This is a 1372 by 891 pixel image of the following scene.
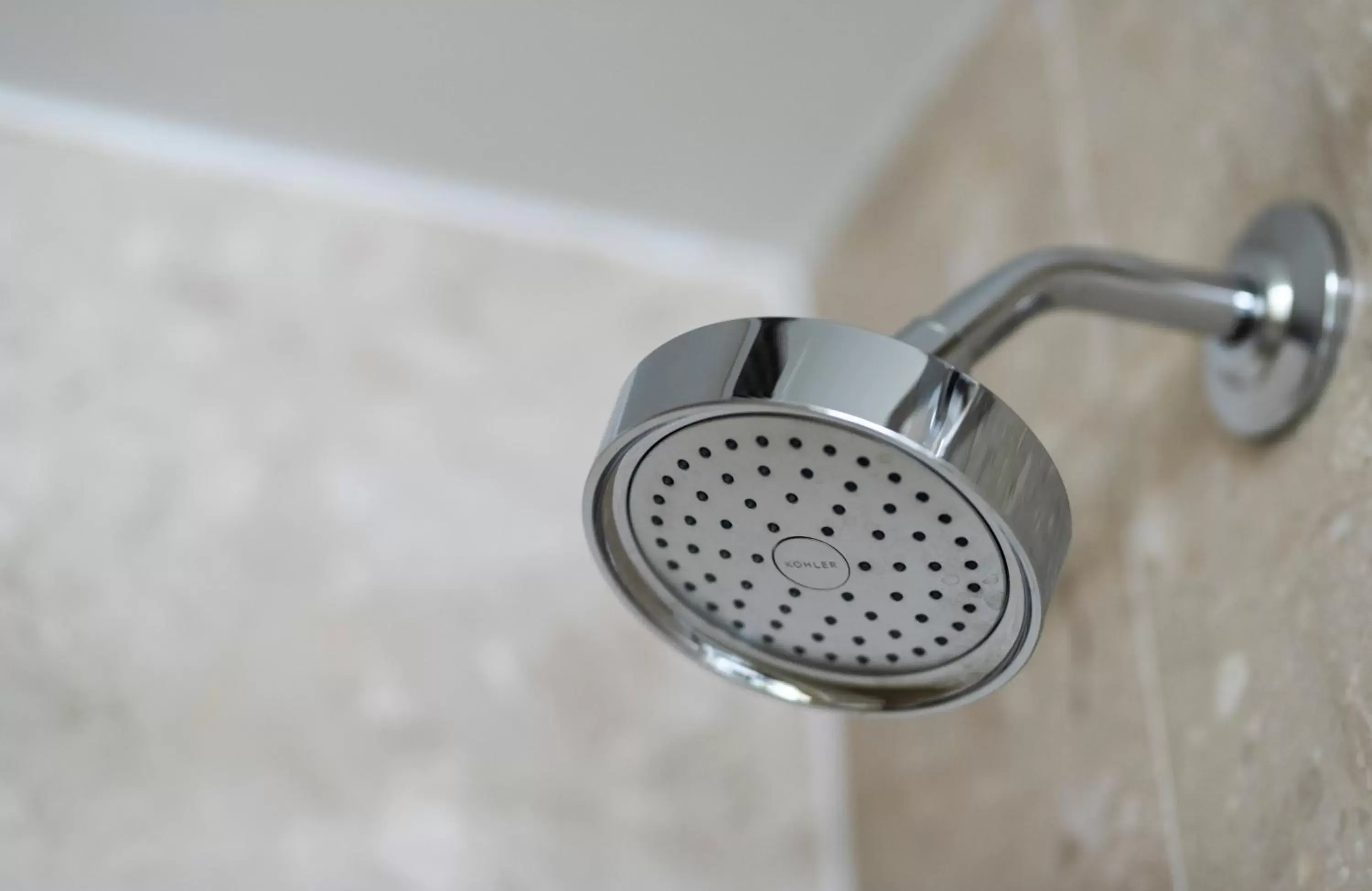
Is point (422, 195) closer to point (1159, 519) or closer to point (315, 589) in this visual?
point (315, 589)

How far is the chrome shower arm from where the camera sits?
0.45 meters

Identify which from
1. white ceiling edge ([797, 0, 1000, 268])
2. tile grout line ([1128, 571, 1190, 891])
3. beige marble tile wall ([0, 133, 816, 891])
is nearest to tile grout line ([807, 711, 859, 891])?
Answer: beige marble tile wall ([0, 133, 816, 891])

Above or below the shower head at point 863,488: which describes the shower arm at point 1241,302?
above

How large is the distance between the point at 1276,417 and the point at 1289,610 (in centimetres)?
9

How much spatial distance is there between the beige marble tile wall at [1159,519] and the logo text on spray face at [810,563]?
9.0 inches

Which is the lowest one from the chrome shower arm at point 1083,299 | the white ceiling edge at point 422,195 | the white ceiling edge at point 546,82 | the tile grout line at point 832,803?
the tile grout line at point 832,803

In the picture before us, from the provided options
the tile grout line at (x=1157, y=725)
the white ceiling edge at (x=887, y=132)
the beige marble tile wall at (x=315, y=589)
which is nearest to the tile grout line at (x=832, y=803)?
the beige marble tile wall at (x=315, y=589)

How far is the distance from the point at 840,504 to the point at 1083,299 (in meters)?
0.17

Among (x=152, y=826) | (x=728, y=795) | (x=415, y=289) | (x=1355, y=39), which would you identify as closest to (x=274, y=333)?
(x=415, y=289)

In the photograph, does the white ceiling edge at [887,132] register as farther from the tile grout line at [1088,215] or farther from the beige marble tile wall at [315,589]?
the beige marble tile wall at [315,589]

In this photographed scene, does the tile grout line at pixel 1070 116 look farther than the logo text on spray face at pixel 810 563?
Yes

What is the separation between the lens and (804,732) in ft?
3.03

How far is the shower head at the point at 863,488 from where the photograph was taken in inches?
14.6

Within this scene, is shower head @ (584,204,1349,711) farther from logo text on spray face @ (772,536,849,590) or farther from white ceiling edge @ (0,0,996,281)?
white ceiling edge @ (0,0,996,281)
